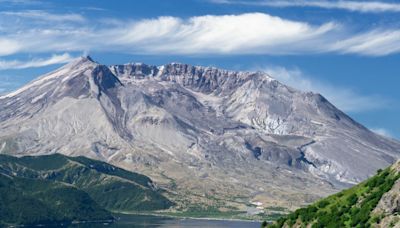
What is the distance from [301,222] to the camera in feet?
255

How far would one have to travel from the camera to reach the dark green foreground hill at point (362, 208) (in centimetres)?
6544

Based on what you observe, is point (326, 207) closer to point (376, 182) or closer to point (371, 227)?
point (376, 182)

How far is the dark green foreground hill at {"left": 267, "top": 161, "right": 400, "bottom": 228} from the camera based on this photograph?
2576 inches

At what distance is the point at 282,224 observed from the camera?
82.5 m

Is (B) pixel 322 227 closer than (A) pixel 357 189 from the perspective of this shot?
Yes

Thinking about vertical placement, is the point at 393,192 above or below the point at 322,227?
above

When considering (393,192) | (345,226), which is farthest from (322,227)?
(393,192)

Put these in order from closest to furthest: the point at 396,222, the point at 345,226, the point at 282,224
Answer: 1. the point at 396,222
2. the point at 345,226
3. the point at 282,224

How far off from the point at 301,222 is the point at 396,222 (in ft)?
51.1

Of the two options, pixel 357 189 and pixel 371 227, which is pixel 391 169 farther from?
pixel 371 227

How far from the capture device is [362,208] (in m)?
69.2

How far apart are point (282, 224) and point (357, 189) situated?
10.3 metres

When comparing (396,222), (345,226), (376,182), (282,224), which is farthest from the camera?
(282,224)

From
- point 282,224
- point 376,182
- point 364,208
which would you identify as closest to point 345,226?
point 364,208
